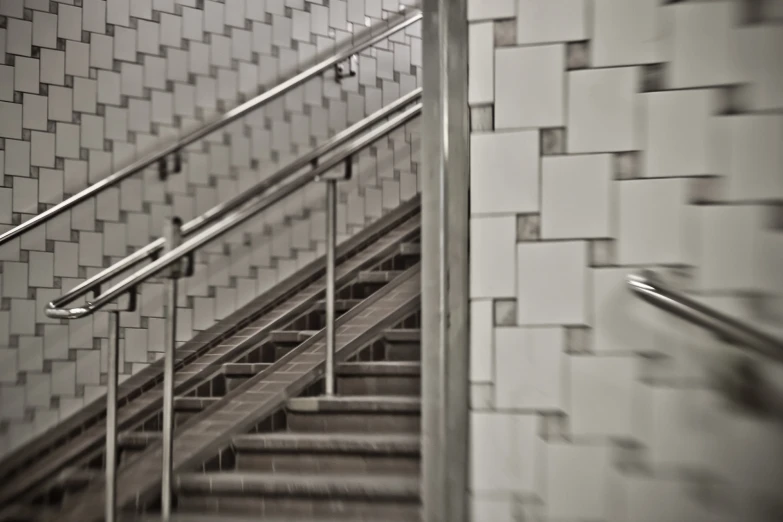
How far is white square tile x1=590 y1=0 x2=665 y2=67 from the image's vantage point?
1883mm

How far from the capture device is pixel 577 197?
1.93 m

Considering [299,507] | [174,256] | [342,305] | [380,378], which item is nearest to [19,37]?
[174,256]

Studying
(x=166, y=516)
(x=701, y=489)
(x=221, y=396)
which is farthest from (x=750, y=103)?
(x=221, y=396)

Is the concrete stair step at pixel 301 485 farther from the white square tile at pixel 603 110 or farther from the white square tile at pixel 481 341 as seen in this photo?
the white square tile at pixel 603 110

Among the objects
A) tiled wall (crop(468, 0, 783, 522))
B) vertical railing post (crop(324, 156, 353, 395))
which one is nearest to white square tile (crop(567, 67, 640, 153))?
tiled wall (crop(468, 0, 783, 522))

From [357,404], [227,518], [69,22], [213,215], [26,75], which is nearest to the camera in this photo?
[227,518]

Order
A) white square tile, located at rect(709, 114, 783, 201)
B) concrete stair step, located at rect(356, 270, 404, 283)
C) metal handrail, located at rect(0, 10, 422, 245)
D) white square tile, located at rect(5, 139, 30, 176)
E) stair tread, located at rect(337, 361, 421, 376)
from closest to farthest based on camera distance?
1. white square tile, located at rect(709, 114, 783, 201)
2. stair tread, located at rect(337, 361, 421, 376)
3. metal handrail, located at rect(0, 10, 422, 245)
4. white square tile, located at rect(5, 139, 30, 176)
5. concrete stair step, located at rect(356, 270, 404, 283)

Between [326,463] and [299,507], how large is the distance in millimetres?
214

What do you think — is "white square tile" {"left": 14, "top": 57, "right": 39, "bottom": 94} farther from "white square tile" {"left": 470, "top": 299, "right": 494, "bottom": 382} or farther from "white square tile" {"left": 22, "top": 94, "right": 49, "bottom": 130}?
"white square tile" {"left": 470, "top": 299, "right": 494, "bottom": 382}

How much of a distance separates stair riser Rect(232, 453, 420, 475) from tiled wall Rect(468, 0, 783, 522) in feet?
2.76

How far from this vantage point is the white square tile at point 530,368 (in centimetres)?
192

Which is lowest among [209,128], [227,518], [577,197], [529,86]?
[227,518]

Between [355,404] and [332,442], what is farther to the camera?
[355,404]

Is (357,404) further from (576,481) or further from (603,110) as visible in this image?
(603,110)
